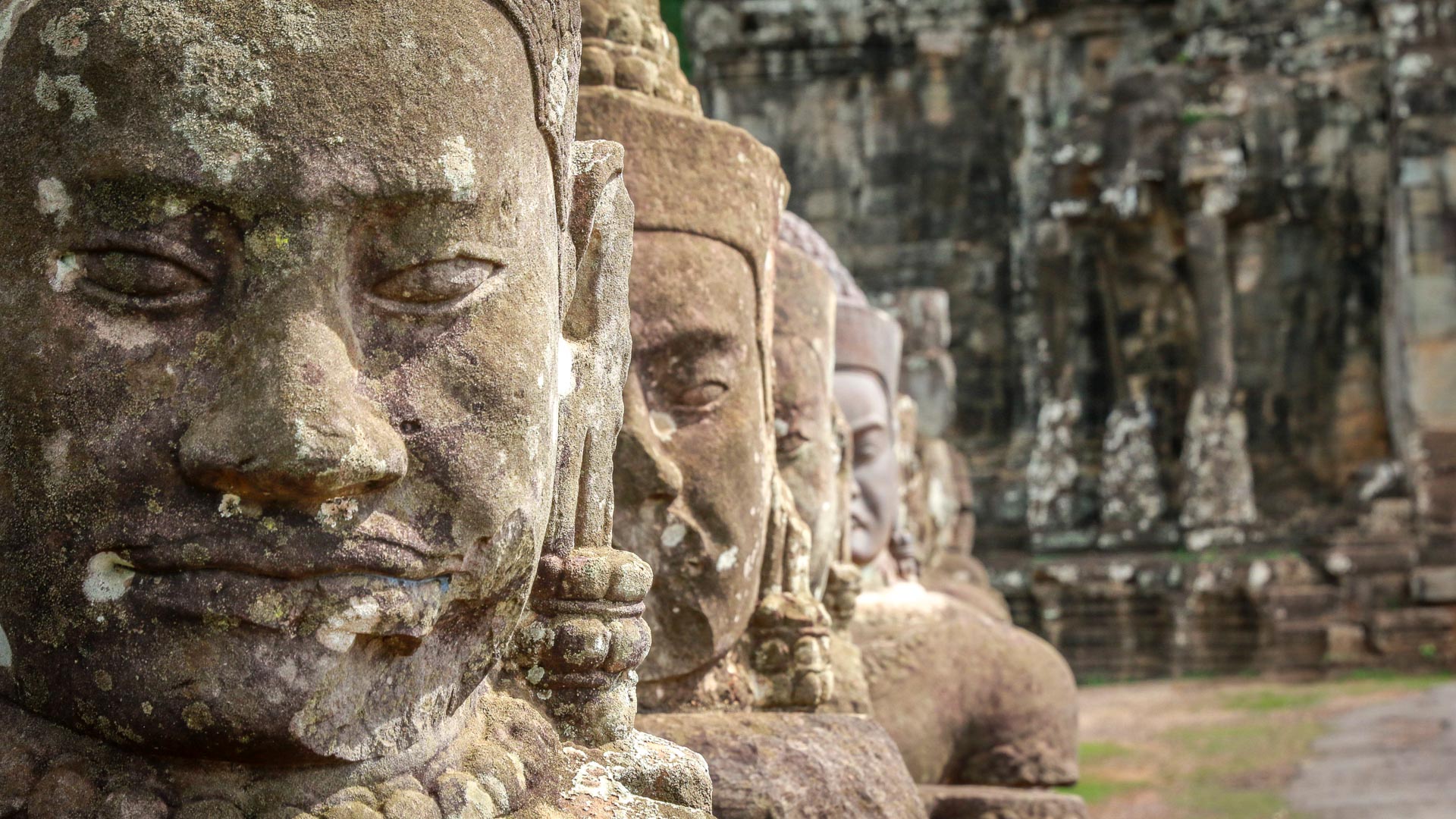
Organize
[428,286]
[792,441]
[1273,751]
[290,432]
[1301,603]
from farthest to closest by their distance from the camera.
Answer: [1301,603] < [1273,751] < [792,441] < [428,286] < [290,432]

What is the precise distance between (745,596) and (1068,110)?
1533 cm

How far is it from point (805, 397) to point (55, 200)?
8.49ft

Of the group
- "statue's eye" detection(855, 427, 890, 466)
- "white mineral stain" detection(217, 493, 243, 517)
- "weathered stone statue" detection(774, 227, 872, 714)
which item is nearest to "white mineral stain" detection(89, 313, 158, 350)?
"white mineral stain" detection(217, 493, 243, 517)

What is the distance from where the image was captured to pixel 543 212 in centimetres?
236

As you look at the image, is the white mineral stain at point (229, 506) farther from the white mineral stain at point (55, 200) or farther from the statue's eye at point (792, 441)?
the statue's eye at point (792, 441)

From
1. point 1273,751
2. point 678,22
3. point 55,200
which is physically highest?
point 678,22

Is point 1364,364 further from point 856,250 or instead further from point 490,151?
Result: point 490,151

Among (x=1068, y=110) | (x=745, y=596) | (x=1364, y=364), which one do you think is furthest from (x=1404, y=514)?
(x=745, y=596)

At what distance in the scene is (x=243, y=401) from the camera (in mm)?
1931

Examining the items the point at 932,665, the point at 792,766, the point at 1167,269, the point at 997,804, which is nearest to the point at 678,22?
the point at 1167,269

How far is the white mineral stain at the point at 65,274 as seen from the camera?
1.98 metres

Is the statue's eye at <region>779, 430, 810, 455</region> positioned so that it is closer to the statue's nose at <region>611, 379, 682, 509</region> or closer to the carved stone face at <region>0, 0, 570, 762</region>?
the statue's nose at <region>611, 379, 682, 509</region>

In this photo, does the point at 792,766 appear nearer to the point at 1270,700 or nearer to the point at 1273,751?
the point at 1273,751

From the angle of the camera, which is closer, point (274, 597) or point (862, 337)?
point (274, 597)
